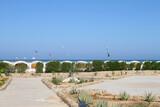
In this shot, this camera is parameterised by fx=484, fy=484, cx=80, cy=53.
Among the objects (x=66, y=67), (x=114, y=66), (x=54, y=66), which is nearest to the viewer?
(x=54, y=66)

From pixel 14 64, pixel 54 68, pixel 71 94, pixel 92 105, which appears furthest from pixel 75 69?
pixel 92 105

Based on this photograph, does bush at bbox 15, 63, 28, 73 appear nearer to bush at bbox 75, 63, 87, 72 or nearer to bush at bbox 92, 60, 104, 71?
bush at bbox 75, 63, 87, 72

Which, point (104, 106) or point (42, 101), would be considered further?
point (42, 101)

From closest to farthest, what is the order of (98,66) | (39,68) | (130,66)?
1. (39,68)
2. (98,66)
3. (130,66)

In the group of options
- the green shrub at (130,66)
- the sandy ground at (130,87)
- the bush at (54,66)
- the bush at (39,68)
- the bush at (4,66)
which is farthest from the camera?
the green shrub at (130,66)

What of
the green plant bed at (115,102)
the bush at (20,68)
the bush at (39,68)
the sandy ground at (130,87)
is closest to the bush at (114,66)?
the bush at (39,68)

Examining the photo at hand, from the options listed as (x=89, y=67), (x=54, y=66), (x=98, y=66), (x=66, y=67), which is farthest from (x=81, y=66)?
(x=54, y=66)

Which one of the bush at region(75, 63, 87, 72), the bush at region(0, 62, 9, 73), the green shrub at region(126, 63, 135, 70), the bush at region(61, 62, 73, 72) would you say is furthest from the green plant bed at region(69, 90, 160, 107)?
the green shrub at region(126, 63, 135, 70)

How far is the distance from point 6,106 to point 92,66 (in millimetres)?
27978

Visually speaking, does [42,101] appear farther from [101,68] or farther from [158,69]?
[158,69]

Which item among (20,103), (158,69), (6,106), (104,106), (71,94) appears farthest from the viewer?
(158,69)

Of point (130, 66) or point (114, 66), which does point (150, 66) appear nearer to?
point (130, 66)

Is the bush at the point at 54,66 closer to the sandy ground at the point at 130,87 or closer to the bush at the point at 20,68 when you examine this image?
the bush at the point at 20,68

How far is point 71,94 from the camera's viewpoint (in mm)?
19656
